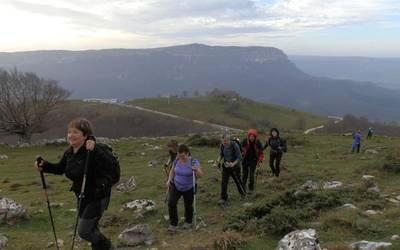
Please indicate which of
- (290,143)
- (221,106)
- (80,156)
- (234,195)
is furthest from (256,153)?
(221,106)

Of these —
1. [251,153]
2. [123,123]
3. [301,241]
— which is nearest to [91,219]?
[301,241]

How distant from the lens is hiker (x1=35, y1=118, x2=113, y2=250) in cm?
762

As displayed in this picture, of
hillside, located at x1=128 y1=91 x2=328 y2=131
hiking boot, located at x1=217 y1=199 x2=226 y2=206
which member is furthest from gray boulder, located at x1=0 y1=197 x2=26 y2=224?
hillside, located at x1=128 y1=91 x2=328 y2=131

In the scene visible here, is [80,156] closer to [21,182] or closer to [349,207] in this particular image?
[349,207]

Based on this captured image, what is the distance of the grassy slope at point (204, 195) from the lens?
10.3 metres

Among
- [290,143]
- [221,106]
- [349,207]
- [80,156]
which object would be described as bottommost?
[221,106]

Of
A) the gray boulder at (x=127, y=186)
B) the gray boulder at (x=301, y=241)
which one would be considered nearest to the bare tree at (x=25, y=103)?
the gray boulder at (x=127, y=186)

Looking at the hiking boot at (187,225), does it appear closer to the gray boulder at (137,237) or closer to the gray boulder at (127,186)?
the gray boulder at (137,237)

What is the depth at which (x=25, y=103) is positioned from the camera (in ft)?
164

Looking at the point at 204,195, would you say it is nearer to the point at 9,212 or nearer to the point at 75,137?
the point at 9,212

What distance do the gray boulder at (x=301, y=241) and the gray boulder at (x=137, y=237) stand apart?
11.5 ft

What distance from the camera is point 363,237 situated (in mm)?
9711

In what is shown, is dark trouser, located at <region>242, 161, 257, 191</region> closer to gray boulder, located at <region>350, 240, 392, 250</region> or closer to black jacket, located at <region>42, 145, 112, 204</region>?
gray boulder, located at <region>350, 240, 392, 250</region>

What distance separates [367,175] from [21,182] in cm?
1734
